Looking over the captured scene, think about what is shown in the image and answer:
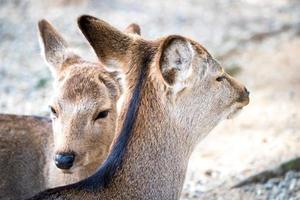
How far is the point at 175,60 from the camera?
549 centimetres

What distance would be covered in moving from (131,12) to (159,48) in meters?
10.1

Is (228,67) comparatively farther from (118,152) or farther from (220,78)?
(118,152)

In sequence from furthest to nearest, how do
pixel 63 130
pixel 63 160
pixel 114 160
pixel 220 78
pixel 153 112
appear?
1. pixel 63 130
2. pixel 63 160
3. pixel 220 78
4. pixel 153 112
5. pixel 114 160

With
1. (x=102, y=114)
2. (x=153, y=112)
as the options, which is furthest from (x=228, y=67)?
(x=153, y=112)

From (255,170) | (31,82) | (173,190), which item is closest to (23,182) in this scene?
(173,190)

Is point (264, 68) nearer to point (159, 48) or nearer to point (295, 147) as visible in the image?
point (295, 147)

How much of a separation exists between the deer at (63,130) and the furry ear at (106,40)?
0.16 m

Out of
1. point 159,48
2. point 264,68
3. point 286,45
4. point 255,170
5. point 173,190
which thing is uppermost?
point 286,45

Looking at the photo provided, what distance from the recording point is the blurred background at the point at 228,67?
912cm

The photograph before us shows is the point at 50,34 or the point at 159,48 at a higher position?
the point at 50,34

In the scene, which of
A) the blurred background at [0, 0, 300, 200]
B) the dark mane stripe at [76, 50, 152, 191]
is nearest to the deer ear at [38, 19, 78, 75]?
the dark mane stripe at [76, 50, 152, 191]

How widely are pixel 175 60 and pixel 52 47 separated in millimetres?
2318

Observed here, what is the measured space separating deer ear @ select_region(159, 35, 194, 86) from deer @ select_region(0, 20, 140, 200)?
21.0 inches

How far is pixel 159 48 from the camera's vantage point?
5.57 metres
